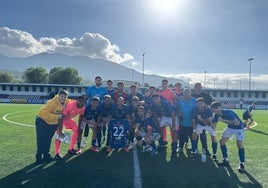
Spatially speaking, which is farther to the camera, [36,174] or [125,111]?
[125,111]

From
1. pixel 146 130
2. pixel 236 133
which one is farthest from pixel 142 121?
pixel 236 133

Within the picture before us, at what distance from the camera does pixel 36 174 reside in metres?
6.42

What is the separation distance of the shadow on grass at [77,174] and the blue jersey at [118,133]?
0.76 metres

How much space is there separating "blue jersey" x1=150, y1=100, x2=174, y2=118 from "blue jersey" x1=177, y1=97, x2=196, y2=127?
42 cm

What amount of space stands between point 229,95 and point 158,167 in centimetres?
6664

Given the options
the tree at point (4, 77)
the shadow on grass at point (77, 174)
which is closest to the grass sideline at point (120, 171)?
the shadow on grass at point (77, 174)

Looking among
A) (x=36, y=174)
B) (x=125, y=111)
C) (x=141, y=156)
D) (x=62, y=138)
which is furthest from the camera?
(x=125, y=111)

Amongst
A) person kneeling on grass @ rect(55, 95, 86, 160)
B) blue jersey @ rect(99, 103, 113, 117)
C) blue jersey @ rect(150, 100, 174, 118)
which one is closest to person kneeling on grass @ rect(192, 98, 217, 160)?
blue jersey @ rect(150, 100, 174, 118)

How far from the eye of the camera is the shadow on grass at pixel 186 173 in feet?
20.1

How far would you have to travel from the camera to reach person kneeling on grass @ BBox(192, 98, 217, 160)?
842 centimetres

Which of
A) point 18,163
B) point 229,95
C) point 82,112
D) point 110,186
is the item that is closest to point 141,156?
point 82,112

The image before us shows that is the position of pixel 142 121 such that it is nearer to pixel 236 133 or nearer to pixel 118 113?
pixel 118 113

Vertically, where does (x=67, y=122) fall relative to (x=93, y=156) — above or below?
above

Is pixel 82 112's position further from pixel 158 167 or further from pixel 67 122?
pixel 158 167
